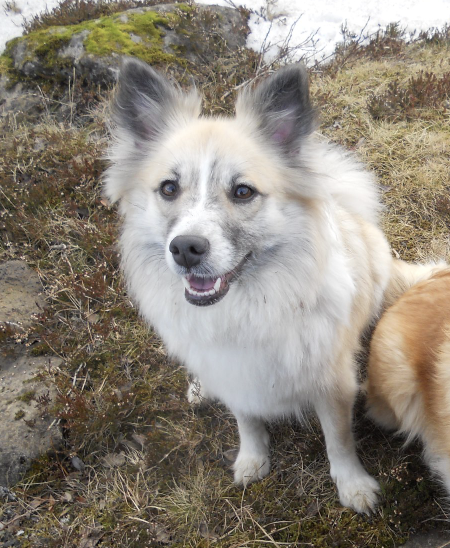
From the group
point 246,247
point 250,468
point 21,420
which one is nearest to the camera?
point 246,247

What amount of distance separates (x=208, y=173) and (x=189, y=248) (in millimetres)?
380

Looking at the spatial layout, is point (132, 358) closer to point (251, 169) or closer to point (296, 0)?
point (251, 169)

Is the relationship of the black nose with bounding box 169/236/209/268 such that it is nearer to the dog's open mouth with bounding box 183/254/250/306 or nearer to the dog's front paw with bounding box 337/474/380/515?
the dog's open mouth with bounding box 183/254/250/306

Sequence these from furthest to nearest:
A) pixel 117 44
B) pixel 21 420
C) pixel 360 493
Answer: pixel 117 44 < pixel 21 420 < pixel 360 493

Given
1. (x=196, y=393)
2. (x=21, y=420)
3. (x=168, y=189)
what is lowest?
(x=21, y=420)

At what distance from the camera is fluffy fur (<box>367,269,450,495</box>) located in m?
1.99

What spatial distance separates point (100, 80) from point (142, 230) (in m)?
3.78

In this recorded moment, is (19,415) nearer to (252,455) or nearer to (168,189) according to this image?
(252,455)

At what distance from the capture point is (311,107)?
1.92m

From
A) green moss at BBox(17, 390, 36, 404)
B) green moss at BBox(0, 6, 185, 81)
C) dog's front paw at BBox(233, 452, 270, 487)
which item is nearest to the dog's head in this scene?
dog's front paw at BBox(233, 452, 270, 487)

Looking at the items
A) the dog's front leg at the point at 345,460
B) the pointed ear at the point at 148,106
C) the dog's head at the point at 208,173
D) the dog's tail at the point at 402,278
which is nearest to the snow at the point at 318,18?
the dog's tail at the point at 402,278

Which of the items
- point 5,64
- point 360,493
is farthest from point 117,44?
point 360,493

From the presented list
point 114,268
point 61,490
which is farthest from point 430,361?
point 114,268

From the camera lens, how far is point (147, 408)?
9.37 feet
